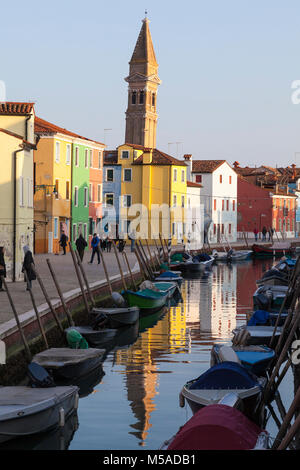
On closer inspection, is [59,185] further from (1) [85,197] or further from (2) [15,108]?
(2) [15,108]

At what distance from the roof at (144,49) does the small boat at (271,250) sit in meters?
49.8

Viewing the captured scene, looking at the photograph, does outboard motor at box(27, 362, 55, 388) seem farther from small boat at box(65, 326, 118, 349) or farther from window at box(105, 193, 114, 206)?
window at box(105, 193, 114, 206)

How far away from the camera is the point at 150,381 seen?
17594 millimetres

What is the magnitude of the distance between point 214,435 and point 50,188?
129 feet

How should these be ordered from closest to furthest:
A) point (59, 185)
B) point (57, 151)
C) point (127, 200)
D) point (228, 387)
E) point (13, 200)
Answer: point (228, 387)
point (13, 200)
point (57, 151)
point (59, 185)
point (127, 200)

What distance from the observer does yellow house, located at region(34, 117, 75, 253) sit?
156 ft

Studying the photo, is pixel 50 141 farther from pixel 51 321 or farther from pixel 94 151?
pixel 51 321

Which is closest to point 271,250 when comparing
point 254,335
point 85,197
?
point 85,197

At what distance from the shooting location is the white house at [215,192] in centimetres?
7631

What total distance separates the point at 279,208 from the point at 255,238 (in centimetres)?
779

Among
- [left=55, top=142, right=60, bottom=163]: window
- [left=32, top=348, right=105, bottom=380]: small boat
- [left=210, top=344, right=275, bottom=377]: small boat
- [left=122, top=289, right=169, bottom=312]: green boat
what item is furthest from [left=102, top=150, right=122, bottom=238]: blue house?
[left=32, top=348, right=105, bottom=380]: small boat

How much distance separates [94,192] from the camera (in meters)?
57.7

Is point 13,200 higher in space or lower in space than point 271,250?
higher
